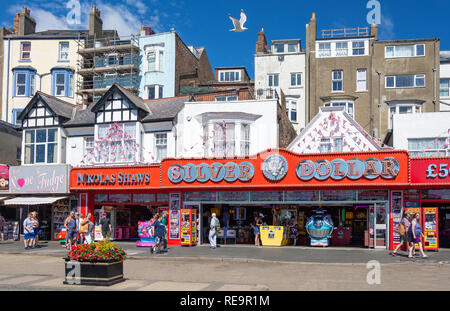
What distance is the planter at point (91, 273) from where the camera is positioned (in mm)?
12289

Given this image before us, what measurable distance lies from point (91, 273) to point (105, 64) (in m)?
33.0

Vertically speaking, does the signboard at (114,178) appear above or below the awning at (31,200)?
above

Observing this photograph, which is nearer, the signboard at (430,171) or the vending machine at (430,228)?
the vending machine at (430,228)

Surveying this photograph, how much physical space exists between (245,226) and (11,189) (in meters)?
14.2

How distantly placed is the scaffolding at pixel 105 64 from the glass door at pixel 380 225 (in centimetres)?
2451

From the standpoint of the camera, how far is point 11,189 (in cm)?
2861

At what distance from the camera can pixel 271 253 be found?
21.0 metres

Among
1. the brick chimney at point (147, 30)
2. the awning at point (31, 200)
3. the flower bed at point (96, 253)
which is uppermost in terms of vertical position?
the brick chimney at point (147, 30)

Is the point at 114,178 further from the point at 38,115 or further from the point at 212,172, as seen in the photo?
the point at 38,115

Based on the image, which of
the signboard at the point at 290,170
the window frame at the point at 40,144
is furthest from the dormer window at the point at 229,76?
the signboard at the point at 290,170

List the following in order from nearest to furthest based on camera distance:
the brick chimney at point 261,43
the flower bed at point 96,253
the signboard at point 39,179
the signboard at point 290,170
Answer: the flower bed at point 96,253, the signboard at point 290,170, the signboard at point 39,179, the brick chimney at point 261,43

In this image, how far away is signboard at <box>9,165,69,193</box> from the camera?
27.6 meters

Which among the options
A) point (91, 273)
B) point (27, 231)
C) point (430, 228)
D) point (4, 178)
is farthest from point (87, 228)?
point (430, 228)

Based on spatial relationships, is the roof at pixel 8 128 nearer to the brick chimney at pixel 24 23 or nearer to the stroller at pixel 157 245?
the brick chimney at pixel 24 23
